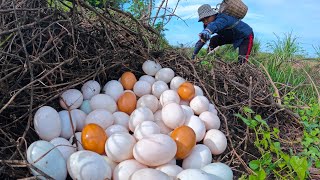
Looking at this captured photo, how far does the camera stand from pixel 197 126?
1.59 metres

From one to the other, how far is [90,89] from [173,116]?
0.50 m

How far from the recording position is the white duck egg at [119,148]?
1.33 m

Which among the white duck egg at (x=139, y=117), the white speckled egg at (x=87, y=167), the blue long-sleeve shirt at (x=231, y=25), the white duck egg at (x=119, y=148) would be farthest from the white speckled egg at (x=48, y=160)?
the blue long-sleeve shirt at (x=231, y=25)

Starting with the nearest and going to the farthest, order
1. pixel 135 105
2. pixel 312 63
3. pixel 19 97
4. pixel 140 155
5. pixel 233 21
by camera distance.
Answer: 1. pixel 140 155
2. pixel 19 97
3. pixel 135 105
4. pixel 233 21
5. pixel 312 63

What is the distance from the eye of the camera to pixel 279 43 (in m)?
5.26

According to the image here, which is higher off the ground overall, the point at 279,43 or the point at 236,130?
the point at 279,43

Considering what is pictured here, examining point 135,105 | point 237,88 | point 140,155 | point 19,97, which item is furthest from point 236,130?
point 19,97

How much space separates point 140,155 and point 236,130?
2.61 feet

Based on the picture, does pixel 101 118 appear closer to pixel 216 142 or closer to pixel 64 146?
pixel 64 146

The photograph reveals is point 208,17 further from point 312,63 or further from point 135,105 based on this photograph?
point 135,105

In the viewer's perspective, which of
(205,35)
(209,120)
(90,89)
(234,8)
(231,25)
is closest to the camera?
(209,120)

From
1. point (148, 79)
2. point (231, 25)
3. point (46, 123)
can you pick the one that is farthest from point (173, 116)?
point (231, 25)

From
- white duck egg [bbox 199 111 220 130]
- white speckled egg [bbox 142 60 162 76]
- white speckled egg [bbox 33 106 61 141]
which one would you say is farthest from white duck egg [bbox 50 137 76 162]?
white speckled egg [bbox 142 60 162 76]

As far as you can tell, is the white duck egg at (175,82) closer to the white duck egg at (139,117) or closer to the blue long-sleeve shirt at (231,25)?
the white duck egg at (139,117)
